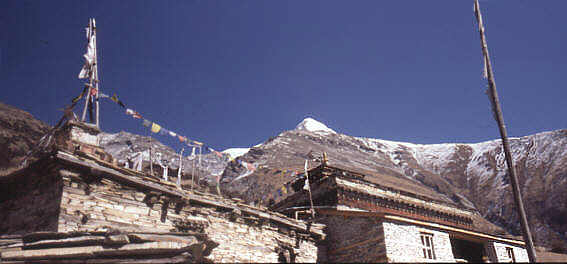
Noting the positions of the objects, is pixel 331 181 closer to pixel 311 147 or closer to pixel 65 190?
pixel 65 190

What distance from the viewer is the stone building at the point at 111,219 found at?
10062 millimetres

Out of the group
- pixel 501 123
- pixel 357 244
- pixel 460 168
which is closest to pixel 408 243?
pixel 357 244

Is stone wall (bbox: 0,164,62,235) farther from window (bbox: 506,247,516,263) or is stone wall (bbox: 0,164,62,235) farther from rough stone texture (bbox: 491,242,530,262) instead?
window (bbox: 506,247,516,263)

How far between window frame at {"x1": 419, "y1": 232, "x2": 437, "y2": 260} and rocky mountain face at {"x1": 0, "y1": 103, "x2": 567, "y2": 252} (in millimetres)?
24365

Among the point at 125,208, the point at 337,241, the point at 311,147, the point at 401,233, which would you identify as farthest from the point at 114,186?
the point at 311,147

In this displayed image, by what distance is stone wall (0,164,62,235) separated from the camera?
38.8ft

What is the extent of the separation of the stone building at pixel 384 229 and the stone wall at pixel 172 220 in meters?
2.22

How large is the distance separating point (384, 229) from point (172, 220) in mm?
10147

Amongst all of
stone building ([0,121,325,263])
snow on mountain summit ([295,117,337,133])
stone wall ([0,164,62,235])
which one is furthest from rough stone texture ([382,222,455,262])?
snow on mountain summit ([295,117,337,133])

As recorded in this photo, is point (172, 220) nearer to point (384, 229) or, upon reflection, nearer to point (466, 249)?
point (384, 229)

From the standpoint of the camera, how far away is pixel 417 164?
106 m

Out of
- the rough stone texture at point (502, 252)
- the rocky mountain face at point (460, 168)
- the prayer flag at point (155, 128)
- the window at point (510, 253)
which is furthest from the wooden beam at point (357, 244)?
the rocky mountain face at point (460, 168)

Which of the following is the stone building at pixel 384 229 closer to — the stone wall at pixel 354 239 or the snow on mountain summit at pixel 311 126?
the stone wall at pixel 354 239

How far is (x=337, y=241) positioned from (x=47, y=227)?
46.1 feet
